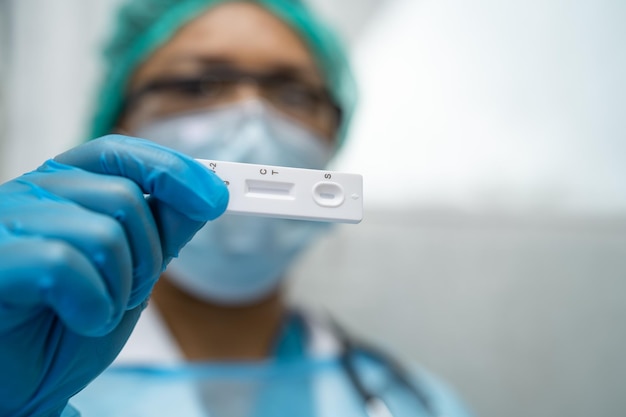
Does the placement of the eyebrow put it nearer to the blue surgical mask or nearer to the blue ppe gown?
the blue surgical mask

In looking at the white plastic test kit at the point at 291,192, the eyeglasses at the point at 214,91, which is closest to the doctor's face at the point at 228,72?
the eyeglasses at the point at 214,91

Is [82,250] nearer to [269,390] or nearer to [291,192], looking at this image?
[291,192]

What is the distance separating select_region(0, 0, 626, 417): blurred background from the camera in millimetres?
943

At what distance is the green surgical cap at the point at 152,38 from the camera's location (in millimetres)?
781

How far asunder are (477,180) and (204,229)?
64cm

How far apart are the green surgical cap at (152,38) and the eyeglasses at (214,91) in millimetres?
60

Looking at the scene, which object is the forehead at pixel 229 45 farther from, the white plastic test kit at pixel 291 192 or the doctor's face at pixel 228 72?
the white plastic test kit at pixel 291 192

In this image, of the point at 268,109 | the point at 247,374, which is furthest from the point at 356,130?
the point at 247,374

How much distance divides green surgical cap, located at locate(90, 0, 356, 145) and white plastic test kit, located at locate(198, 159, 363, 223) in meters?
0.50

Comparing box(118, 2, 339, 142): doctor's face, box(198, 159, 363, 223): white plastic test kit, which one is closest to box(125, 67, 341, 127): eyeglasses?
box(118, 2, 339, 142): doctor's face

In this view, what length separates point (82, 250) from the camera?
0.31 m

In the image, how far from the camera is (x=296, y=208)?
385 millimetres

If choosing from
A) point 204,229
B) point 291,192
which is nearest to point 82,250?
point 291,192

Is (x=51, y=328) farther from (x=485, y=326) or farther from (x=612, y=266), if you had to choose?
(x=612, y=266)
